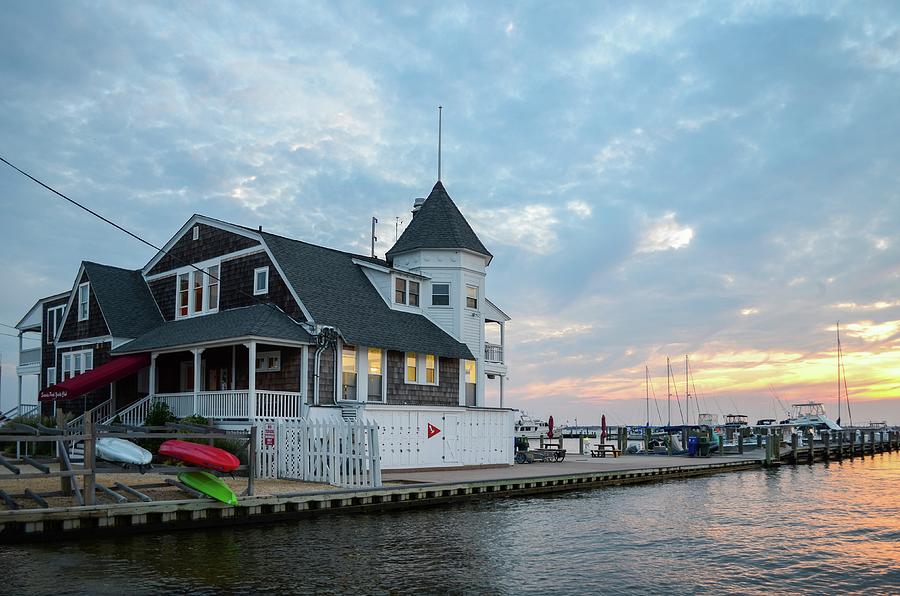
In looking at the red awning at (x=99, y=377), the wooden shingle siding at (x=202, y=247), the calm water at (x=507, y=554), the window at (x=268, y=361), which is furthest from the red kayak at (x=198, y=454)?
the wooden shingle siding at (x=202, y=247)

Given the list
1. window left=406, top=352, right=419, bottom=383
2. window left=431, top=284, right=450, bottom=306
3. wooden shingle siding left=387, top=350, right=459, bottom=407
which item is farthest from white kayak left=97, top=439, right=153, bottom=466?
window left=431, top=284, right=450, bottom=306

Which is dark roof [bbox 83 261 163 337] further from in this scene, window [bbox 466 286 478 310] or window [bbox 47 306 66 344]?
window [bbox 466 286 478 310]

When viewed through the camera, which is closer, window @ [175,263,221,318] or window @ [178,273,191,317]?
window @ [175,263,221,318]

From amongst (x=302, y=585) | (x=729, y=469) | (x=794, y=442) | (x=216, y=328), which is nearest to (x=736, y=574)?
(x=302, y=585)

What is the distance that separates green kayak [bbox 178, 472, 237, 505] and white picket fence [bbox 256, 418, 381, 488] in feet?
14.5

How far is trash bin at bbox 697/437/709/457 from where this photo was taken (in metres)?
47.7

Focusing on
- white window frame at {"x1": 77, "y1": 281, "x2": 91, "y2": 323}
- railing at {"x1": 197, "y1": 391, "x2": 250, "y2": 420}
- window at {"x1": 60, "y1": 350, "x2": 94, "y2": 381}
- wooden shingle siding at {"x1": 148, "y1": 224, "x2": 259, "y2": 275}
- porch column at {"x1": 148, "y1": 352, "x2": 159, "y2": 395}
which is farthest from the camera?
white window frame at {"x1": 77, "y1": 281, "x2": 91, "y2": 323}

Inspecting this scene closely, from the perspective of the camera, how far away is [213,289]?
115 ft

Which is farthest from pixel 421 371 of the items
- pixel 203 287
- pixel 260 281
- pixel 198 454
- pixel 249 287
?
pixel 198 454

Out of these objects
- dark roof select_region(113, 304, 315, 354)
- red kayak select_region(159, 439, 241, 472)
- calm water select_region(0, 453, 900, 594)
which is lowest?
calm water select_region(0, 453, 900, 594)

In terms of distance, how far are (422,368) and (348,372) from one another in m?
3.89

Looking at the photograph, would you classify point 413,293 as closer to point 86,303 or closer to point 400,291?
point 400,291

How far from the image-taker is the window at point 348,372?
3088cm

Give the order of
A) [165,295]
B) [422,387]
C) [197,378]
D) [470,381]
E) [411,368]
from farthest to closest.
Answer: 1. [165,295]
2. [470,381]
3. [422,387]
4. [411,368]
5. [197,378]
